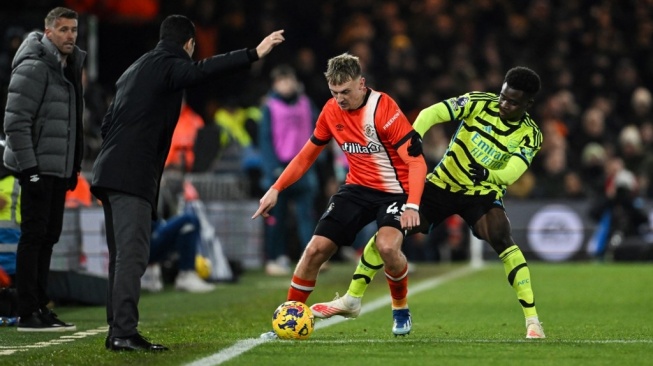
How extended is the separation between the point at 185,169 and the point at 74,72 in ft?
15.4

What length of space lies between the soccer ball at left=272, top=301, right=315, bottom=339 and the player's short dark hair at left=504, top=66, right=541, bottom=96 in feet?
6.97

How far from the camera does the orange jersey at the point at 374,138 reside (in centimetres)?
851

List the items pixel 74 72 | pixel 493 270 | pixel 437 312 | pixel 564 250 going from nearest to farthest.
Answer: pixel 74 72 < pixel 437 312 < pixel 493 270 < pixel 564 250

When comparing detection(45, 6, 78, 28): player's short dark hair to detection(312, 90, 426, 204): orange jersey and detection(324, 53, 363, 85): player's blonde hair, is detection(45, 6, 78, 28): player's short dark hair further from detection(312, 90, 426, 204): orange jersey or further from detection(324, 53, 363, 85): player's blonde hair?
detection(324, 53, 363, 85): player's blonde hair

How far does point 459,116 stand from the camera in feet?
29.9

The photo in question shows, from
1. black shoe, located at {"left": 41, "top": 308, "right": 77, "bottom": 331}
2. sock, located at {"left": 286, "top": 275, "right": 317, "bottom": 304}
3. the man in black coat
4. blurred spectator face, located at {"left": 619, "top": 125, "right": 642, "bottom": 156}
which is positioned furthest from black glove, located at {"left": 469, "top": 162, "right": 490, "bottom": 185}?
blurred spectator face, located at {"left": 619, "top": 125, "right": 642, "bottom": 156}

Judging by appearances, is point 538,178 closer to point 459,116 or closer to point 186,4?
point 186,4

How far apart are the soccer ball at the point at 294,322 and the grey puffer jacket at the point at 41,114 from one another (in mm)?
2257

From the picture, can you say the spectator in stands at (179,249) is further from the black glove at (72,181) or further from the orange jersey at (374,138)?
the orange jersey at (374,138)

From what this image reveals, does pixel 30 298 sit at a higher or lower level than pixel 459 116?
lower

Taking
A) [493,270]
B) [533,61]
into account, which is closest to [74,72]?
[493,270]

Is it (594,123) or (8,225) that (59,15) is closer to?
(8,225)

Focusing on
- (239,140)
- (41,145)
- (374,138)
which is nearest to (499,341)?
(374,138)

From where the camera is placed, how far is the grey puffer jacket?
9359 millimetres
